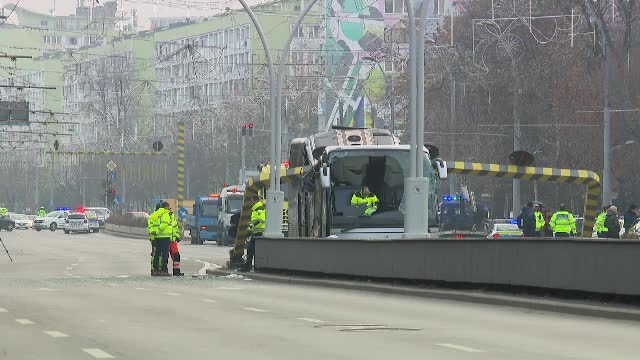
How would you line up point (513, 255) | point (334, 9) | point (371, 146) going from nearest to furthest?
point (513, 255), point (371, 146), point (334, 9)

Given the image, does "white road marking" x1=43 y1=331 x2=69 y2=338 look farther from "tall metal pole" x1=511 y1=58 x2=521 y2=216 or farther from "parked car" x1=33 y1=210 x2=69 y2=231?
"parked car" x1=33 y1=210 x2=69 y2=231

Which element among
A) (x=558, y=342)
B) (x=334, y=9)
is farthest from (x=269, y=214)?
(x=334, y=9)

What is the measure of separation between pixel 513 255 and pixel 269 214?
16.6m

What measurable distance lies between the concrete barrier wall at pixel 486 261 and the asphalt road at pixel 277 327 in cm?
85

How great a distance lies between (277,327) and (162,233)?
1802 cm

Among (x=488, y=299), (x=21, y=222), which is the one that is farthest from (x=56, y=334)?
(x=21, y=222)

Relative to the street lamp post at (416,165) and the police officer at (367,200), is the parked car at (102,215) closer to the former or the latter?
the police officer at (367,200)

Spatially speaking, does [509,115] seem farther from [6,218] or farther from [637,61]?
[6,218]

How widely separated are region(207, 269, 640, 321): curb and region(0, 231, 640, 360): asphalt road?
302 millimetres

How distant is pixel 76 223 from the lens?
10850cm

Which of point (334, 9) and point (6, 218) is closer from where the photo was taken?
point (6, 218)

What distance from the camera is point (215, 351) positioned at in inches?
628

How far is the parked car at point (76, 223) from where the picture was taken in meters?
108

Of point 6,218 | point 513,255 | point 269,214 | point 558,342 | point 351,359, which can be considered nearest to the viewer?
point 351,359
